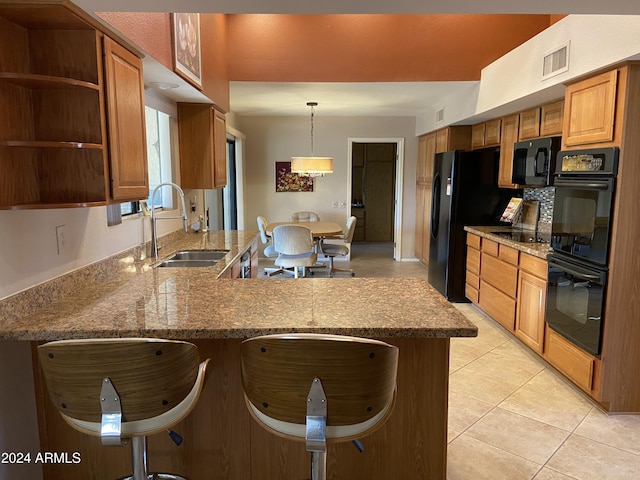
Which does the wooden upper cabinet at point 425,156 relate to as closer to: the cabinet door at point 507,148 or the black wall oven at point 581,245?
the cabinet door at point 507,148

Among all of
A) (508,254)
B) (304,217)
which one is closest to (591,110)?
(508,254)

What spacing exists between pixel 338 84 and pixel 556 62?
6.94 ft

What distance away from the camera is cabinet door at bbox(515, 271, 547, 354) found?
122 inches

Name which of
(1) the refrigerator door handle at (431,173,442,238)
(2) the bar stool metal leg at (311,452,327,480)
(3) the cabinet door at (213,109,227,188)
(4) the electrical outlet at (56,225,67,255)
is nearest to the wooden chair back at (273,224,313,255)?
(3) the cabinet door at (213,109,227,188)

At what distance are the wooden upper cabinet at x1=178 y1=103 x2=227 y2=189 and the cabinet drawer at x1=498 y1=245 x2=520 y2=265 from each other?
8.64ft

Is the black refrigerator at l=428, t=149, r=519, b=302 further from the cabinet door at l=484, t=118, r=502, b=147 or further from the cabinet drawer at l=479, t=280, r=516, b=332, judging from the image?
the cabinet drawer at l=479, t=280, r=516, b=332

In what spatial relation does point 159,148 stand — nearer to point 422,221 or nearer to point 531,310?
point 531,310

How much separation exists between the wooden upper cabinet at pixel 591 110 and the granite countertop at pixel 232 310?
1454 millimetres

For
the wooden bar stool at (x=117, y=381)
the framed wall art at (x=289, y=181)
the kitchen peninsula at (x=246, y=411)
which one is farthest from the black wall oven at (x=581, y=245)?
the framed wall art at (x=289, y=181)

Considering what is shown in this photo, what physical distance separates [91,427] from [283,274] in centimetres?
475

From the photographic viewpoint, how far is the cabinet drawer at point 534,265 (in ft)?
10.0

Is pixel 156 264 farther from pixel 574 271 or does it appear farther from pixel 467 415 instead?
pixel 574 271

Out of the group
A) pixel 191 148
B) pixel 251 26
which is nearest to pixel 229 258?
pixel 191 148

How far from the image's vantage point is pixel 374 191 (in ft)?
29.6
